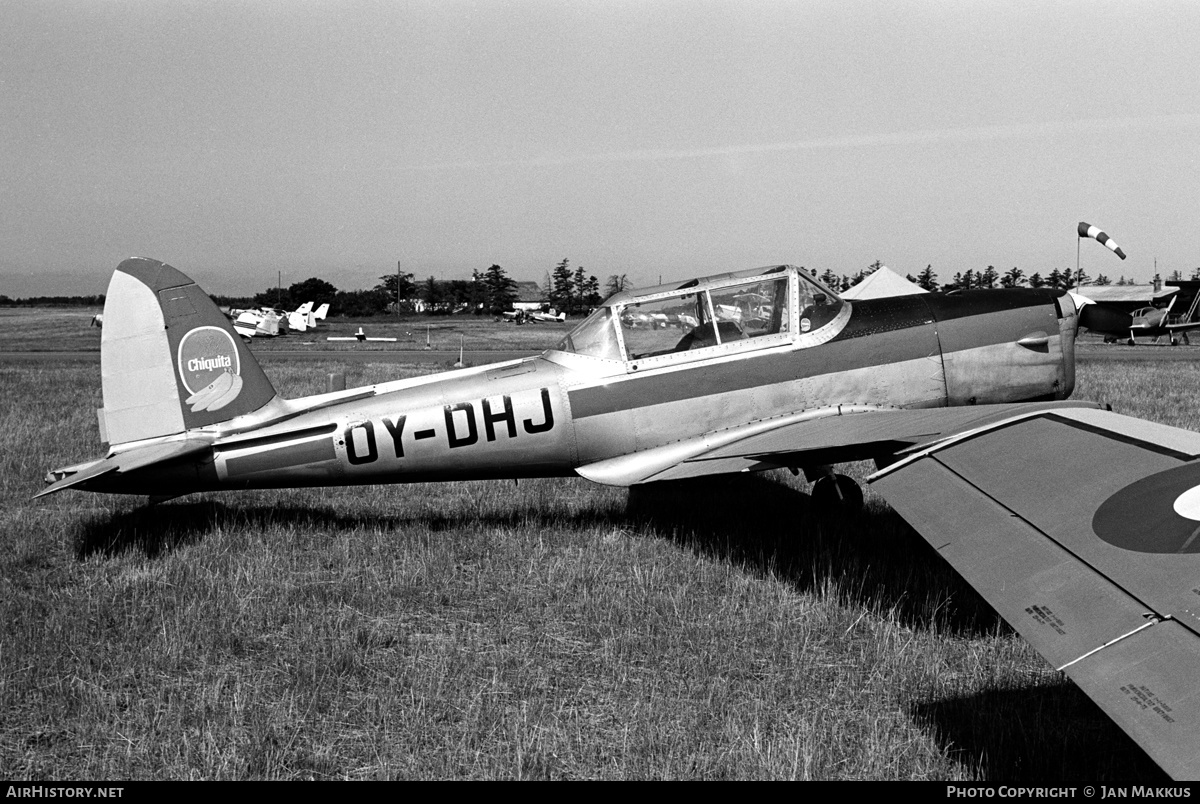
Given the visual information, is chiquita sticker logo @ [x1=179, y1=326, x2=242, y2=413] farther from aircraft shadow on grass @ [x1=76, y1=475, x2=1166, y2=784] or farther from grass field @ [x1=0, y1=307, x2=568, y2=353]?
grass field @ [x1=0, y1=307, x2=568, y2=353]

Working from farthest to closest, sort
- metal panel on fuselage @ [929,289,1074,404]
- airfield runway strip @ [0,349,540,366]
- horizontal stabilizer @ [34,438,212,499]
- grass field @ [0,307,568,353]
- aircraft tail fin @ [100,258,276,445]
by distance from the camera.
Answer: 1. grass field @ [0,307,568,353]
2. airfield runway strip @ [0,349,540,366]
3. metal panel on fuselage @ [929,289,1074,404]
4. aircraft tail fin @ [100,258,276,445]
5. horizontal stabilizer @ [34,438,212,499]

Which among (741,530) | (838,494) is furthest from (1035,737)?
(838,494)

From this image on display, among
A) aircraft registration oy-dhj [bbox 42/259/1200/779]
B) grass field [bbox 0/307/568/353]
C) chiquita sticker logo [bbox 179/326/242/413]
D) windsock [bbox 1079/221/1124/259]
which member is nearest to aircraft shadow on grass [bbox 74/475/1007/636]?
aircraft registration oy-dhj [bbox 42/259/1200/779]

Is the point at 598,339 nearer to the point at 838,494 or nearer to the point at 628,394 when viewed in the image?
the point at 628,394

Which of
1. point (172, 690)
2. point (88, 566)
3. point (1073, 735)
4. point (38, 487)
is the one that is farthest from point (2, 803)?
point (38, 487)

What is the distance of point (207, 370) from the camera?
6.94 m

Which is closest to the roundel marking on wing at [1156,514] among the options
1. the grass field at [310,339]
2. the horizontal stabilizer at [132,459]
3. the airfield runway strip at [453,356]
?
the horizontal stabilizer at [132,459]

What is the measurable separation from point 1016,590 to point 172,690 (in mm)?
3769

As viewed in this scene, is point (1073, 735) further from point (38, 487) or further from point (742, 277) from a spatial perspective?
point (38, 487)

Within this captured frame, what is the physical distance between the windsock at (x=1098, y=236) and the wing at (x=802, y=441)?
27.2 ft

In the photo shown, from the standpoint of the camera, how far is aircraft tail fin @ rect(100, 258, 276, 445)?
685cm

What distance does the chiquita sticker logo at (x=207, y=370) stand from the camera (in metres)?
6.90

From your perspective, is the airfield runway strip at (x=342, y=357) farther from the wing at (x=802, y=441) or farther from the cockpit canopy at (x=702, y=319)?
the wing at (x=802, y=441)

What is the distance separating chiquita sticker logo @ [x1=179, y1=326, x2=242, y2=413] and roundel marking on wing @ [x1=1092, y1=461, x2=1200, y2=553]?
19.3 ft
